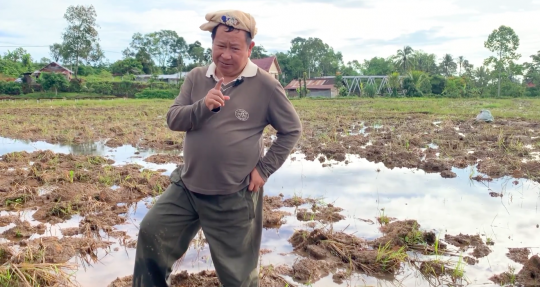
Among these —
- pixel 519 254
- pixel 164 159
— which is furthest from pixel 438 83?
pixel 519 254

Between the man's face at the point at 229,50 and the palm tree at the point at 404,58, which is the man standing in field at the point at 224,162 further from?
the palm tree at the point at 404,58

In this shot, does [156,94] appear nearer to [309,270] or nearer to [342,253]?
[342,253]

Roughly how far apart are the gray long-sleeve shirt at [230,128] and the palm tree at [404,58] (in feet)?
148

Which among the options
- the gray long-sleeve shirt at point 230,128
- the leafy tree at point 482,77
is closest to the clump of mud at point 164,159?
the gray long-sleeve shirt at point 230,128

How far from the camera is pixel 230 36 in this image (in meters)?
1.96

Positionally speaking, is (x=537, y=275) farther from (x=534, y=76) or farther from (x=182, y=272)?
(x=534, y=76)

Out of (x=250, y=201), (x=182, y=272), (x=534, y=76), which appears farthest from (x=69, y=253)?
(x=534, y=76)

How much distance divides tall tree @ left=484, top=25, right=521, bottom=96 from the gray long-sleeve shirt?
3809 centimetres

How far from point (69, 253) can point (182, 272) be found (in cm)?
98

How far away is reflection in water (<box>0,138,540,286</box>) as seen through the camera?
307 centimetres

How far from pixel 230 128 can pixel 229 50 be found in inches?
14.5

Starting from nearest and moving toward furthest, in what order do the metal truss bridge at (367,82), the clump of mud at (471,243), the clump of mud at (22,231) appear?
the clump of mud at (471,243) → the clump of mud at (22,231) → the metal truss bridge at (367,82)

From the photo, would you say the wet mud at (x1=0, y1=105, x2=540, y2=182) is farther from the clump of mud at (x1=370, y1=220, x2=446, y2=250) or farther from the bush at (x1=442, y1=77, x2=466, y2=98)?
the bush at (x1=442, y1=77, x2=466, y2=98)

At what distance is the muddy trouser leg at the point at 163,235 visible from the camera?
2088 millimetres
